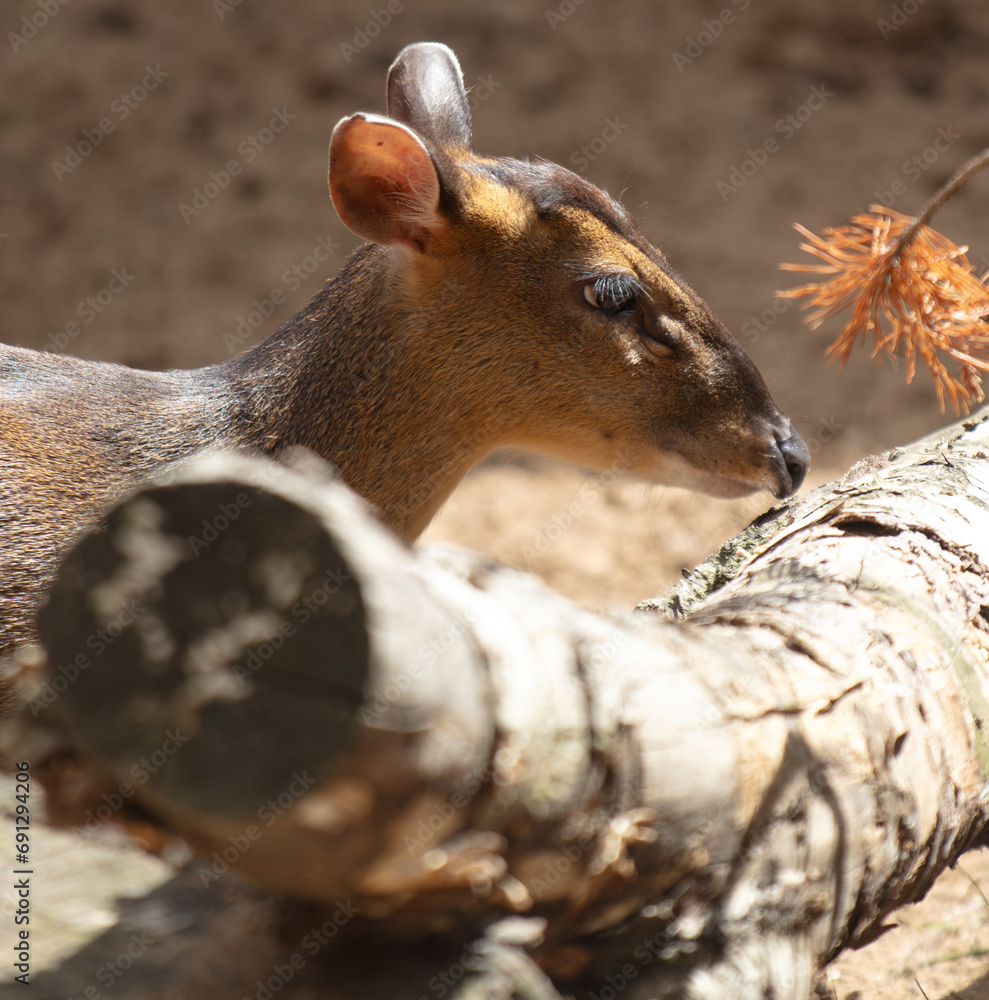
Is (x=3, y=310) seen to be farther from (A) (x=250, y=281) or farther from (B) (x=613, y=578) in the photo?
(B) (x=613, y=578)

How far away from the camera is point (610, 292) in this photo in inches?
117

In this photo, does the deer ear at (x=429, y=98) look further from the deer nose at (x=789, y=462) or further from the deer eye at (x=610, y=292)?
the deer nose at (x=789, y=462)

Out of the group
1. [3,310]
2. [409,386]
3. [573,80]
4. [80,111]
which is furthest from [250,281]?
[409,386]

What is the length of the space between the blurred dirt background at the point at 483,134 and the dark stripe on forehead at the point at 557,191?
10.3 feet

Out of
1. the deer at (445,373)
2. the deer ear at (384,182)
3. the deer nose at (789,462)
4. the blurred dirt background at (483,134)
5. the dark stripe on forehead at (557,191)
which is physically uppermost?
the blurred dirt background at (483,134)

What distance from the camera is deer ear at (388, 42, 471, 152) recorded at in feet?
10.7

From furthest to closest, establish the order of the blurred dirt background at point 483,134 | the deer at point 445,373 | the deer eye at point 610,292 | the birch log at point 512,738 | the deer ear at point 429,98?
1. the blurred dirt background at point 483,134
2. the deer ear at point 429,98
3. the deer eye at point 610,292
4. the deer at point 445,373
5. the birch log at point 512,738

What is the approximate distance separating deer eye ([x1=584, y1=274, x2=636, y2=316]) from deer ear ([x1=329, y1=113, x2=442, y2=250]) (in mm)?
459

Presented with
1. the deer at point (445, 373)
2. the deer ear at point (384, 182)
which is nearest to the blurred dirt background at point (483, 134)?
the deer at point (445, 373)

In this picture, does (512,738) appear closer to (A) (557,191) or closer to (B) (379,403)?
(B) (379,403)

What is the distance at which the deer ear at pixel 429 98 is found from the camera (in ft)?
10.7

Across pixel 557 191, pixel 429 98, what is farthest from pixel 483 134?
pixel 557 191

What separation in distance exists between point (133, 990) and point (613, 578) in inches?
165

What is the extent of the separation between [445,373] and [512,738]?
71.9 inches
